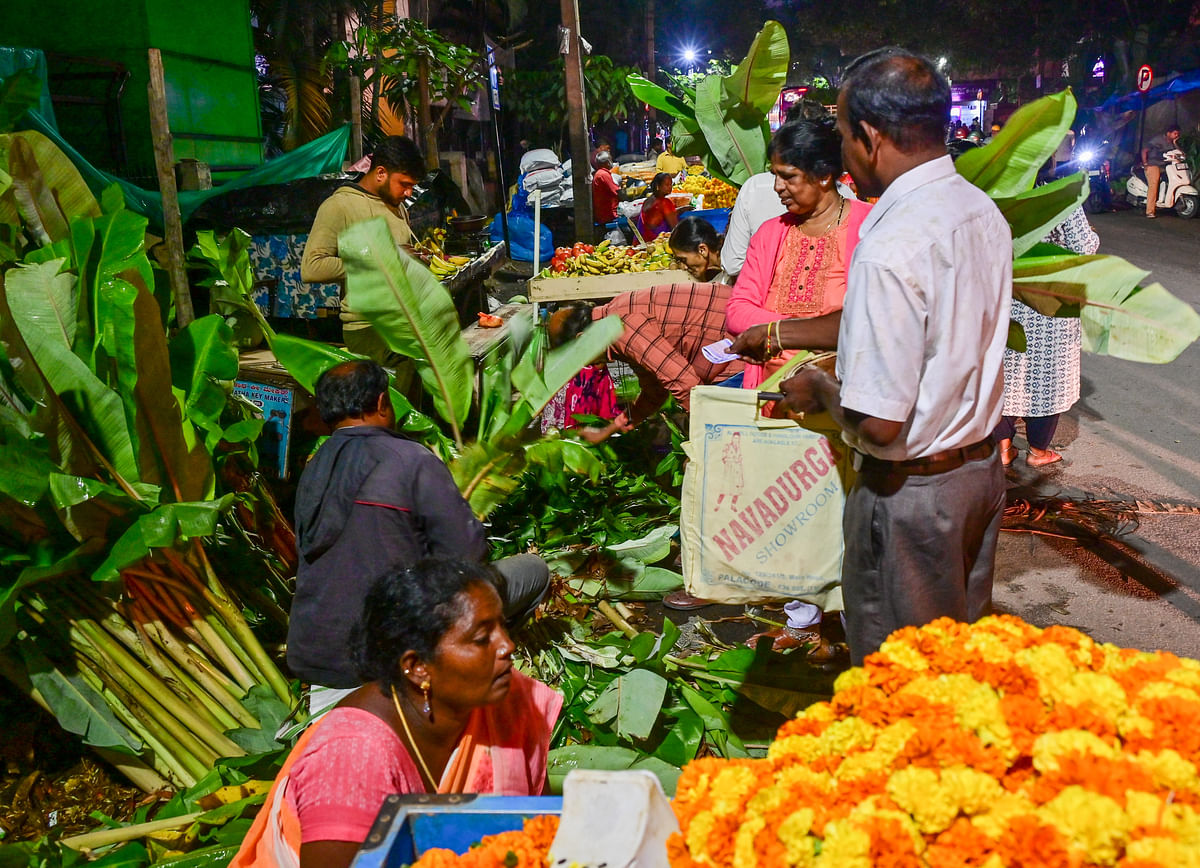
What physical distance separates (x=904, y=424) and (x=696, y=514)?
1262 mm

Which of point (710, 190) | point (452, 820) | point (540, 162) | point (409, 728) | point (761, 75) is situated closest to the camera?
point (452, 820)

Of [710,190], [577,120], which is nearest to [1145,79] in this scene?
[710,190]

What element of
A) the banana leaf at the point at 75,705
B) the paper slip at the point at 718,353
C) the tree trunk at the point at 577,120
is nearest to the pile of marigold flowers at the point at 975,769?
the paper slip at the point at 718,353

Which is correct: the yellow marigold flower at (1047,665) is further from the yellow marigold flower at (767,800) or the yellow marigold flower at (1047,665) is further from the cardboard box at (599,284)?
the cardboard box at (599,284)

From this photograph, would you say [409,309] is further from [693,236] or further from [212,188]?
[212,188]

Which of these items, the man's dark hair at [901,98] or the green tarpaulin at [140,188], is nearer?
the man's dark hair at [901,98]

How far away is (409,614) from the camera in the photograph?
2.08m

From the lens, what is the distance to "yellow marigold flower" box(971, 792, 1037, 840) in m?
1.11

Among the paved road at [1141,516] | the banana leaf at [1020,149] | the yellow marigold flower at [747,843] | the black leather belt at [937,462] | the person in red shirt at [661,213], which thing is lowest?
the paved road at [1141,516]

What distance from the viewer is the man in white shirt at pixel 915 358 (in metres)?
1.97

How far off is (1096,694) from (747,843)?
51cm

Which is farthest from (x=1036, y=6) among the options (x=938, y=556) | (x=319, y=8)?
(x=938, y=556)

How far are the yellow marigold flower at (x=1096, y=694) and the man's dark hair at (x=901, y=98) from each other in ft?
4.13

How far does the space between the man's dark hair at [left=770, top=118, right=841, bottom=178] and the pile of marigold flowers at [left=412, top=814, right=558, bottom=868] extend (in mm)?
2364
